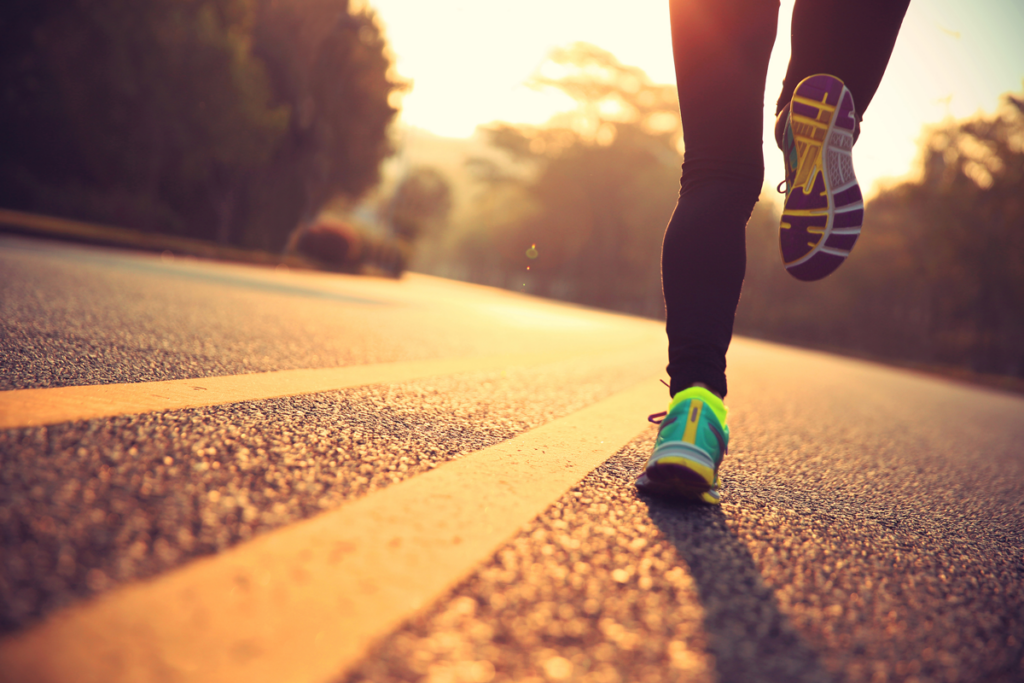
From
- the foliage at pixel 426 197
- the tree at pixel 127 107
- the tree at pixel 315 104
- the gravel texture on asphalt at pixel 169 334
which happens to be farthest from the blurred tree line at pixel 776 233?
the gravel texture on asphalt at pixel 169 334

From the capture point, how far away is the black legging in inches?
61.7

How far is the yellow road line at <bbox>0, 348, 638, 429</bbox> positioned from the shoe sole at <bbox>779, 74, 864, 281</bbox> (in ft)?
4.37

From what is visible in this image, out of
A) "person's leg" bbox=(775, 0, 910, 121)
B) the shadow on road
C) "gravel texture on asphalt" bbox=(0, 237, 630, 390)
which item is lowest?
"gravel texture on asphalt" bbox=(0, 237, 630, 390)

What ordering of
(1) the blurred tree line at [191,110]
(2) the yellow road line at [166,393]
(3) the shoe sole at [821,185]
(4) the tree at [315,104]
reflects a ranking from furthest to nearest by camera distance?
(4) the tree at [315,104] < (1) the blurred tree line at [191,110] < (3) the shoe sole at [821,185] < (2) the yellow road line at [166,393]

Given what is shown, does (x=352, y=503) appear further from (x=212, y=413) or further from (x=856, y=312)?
(x=856, y=312)

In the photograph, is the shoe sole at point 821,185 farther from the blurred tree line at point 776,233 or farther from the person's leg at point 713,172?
the blurred tree line at point 776,233

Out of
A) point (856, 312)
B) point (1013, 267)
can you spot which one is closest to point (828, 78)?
point (1013, 267)

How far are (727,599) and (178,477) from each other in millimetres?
797

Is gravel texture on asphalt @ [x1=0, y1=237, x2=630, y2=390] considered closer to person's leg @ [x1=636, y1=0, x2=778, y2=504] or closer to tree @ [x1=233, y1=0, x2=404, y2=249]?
person's leg @ [x1=636, y1=0, x2=778, y2=504]

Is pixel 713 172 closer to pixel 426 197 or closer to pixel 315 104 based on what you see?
pixel 315 104

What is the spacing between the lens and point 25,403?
131 cm

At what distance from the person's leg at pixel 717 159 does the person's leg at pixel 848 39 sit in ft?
0.62

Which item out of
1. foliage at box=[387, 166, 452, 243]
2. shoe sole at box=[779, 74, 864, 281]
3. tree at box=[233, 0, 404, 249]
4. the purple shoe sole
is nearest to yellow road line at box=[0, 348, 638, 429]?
the purple shoe sole

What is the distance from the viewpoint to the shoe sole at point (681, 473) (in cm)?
134
